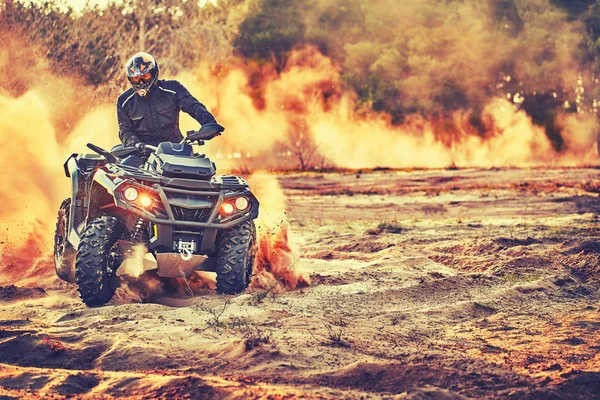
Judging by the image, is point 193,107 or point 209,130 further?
point 193,107

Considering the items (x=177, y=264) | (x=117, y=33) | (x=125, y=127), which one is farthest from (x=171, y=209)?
(x=117, y=33)

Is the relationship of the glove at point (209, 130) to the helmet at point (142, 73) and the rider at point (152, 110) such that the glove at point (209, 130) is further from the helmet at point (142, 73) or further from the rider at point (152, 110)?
the helmet at point (142, 73)

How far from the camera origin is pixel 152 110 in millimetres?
10531

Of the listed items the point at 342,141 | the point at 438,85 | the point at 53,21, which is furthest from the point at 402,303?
the point at 438,85

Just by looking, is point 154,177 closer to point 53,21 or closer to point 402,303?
point 402,303

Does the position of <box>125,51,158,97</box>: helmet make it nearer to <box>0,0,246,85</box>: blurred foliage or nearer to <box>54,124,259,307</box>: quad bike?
<box>54,124,259,307</box>: quad bike

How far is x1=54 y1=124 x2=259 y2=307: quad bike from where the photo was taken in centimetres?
959

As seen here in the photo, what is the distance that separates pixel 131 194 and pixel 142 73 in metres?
1.34

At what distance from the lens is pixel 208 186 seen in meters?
9.82

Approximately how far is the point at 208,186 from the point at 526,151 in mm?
35969

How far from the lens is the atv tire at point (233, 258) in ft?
32.7

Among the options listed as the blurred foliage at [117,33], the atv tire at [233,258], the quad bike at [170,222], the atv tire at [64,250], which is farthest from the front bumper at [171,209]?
the blurred foliage at [117,33]

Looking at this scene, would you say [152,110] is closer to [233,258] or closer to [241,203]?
[241,203]

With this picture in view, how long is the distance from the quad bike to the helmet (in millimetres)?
582
